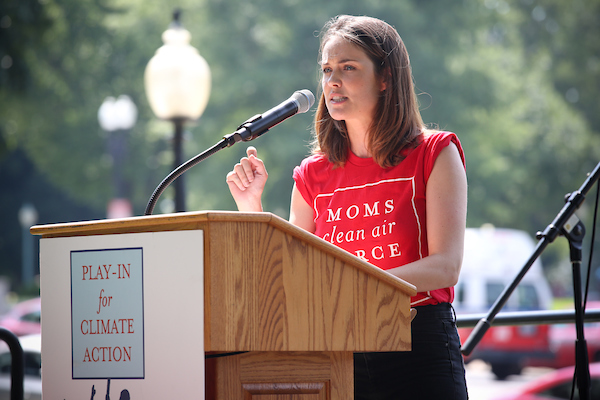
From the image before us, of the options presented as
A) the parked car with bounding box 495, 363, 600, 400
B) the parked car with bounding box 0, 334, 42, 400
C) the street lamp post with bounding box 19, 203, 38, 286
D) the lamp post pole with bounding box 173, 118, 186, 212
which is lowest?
the parked car with bounding box 495, 363, 600, 400

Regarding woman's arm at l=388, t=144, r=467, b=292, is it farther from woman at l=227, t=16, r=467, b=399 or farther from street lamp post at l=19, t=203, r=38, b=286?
street lamp post at l=19, t=203, r=38, b=286

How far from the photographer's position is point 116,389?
1437mm

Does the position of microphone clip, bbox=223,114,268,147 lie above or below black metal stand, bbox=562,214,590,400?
above

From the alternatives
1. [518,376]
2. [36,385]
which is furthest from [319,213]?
[518,376]

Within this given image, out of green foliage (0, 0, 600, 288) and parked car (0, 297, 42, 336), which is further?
green foliage (0, 0, 600, 288)

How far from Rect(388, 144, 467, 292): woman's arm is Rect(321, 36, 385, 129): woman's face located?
1.12 ft

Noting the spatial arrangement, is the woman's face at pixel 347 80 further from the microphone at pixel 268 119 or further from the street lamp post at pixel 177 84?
the street lamp post at pixel 177 84

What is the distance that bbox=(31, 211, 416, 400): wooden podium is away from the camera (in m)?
1.38

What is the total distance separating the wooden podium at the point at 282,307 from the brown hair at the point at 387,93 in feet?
2.49

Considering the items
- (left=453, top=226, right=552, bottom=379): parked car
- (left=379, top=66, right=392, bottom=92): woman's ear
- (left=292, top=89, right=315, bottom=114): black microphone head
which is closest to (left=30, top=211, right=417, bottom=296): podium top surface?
(left=292, top=89, right=315, bottom=114): black microphone head

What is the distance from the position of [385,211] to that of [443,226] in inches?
8.2

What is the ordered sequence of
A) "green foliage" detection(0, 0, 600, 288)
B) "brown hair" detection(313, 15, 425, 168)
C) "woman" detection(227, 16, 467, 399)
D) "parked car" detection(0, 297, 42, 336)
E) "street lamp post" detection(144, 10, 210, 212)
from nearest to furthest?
"woman" detection(227, 16, 467, 399), "brown hair" detection(313, 15, 425, 168), "street lamp post" detection(144, 10, 210, 212), "parked car" detection(0, 297, 42, 336), "green foliage" detection(0, 0, 600, 288)

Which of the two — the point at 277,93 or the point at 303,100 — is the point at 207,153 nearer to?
the point at 303,100

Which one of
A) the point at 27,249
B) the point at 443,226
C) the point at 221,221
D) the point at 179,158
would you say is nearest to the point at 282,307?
the point at 221,221
